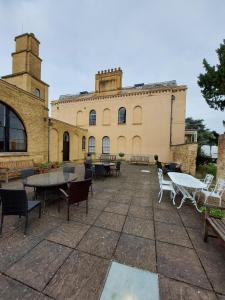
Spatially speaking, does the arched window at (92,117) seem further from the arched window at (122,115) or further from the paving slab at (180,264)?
the paving slab at (180,264)

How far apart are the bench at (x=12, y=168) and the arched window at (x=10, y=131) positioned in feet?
2.36

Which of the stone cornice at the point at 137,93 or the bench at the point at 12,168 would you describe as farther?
the stone cornice at the point at 137,93

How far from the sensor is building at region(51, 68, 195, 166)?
1559 cm

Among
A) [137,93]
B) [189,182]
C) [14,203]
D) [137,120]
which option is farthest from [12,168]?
[137,93]

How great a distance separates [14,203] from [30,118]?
7127mm

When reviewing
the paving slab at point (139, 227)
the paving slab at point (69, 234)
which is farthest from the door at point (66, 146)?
the paving slab at point (139, 227)

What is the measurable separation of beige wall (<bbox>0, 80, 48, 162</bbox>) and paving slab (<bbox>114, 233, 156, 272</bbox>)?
7.21m

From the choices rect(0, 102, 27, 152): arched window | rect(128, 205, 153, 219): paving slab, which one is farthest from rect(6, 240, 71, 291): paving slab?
rect(0, 102, 27, 152): arched window

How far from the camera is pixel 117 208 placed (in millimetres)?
4113

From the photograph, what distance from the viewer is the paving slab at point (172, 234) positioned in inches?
106

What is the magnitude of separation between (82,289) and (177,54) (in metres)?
→ 12.3

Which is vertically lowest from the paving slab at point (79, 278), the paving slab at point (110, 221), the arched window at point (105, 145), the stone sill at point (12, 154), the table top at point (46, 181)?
the paving slab at point (110, 221)

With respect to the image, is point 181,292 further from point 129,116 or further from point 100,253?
point 129,116

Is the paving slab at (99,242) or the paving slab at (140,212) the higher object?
the paving slab at (99,242)
